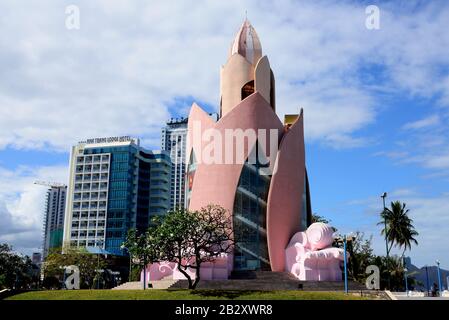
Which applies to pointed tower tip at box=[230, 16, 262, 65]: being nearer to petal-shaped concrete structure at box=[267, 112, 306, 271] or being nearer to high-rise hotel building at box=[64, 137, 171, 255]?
petal-shaped concrete structure at box=[267, 112, 306, 271]

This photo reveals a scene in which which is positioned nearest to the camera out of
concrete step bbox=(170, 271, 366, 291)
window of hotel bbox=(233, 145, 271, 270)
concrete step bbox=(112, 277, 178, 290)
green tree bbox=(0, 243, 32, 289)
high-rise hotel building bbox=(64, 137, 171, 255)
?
concrete step bbox=(170, 271, 366, 291)

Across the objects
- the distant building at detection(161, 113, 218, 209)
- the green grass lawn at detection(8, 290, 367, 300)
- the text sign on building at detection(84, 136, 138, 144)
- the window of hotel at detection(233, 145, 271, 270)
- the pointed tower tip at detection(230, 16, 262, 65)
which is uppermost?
the distant building at detection(161, 113, 218, 209)

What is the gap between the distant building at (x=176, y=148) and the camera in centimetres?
15588

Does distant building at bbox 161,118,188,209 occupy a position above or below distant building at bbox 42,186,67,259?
above

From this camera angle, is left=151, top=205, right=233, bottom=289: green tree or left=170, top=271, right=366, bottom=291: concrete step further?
left=170, top=271, right=366, bottom=291: concrete step

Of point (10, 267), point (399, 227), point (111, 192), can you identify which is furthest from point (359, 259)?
point (111, 192)

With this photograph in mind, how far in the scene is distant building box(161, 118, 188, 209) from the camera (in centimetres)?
15588

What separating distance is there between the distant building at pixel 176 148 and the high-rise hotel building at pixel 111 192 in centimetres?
5207

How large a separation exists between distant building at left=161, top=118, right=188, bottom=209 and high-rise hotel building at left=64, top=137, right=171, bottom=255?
5207 centimetres

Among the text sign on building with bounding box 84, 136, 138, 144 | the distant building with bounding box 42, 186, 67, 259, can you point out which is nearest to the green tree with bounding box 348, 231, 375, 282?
the text sign on building with bounding box 84, 136, 138, 144

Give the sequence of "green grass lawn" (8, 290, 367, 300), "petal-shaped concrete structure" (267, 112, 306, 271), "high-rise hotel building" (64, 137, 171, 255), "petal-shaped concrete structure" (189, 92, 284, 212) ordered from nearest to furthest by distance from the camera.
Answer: "green grass lawn" (8, 290, 367, 300) → "petal-shaped concrete structure" (267, 112, 306, 271) → "petal-shaped concrete structure" (189, 92, 284, 212) → "high-rise hotel building" (64, 137, 171, 255)

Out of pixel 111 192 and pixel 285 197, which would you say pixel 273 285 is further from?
pixel 111 192
